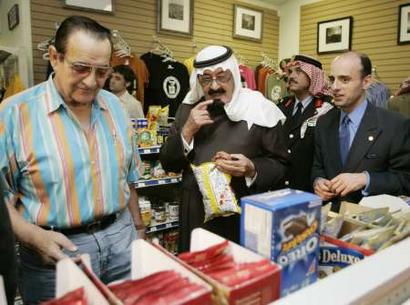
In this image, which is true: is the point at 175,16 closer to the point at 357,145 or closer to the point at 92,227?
the point at 357,145

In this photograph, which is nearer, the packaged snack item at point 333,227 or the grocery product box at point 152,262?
the grocery product box at point 152,262

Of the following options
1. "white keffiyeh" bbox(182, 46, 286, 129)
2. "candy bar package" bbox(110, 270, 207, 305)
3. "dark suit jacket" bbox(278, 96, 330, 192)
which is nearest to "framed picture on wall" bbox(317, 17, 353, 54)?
"dark suit jacket" bbox(278, 96, 330, 192)

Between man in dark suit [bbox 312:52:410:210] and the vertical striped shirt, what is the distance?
43.9 inches

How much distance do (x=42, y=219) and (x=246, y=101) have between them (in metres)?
1.26

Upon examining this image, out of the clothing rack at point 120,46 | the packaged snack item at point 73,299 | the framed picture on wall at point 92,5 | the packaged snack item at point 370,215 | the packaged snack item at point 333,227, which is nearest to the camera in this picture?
the packaged snack item at point 73,299

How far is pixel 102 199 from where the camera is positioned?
4.84 feet

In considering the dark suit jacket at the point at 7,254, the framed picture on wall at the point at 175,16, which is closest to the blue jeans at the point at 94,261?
the dark suit jacket at the point at 7,254

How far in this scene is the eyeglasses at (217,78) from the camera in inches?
80.4

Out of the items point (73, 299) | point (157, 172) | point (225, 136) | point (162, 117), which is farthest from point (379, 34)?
point (73, 299)

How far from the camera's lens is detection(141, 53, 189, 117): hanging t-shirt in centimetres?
475

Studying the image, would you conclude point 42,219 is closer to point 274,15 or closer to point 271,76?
point 271,76

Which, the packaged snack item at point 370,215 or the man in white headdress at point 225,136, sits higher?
the man in white headdress at point 225,136

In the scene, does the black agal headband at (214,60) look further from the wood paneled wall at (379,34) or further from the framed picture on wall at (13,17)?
the wood paneled wall at (379,34)

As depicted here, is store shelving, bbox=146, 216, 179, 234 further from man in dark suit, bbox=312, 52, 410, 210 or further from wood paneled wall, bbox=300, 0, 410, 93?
wood paneled wall, bbox=300, 0, 410, 93
